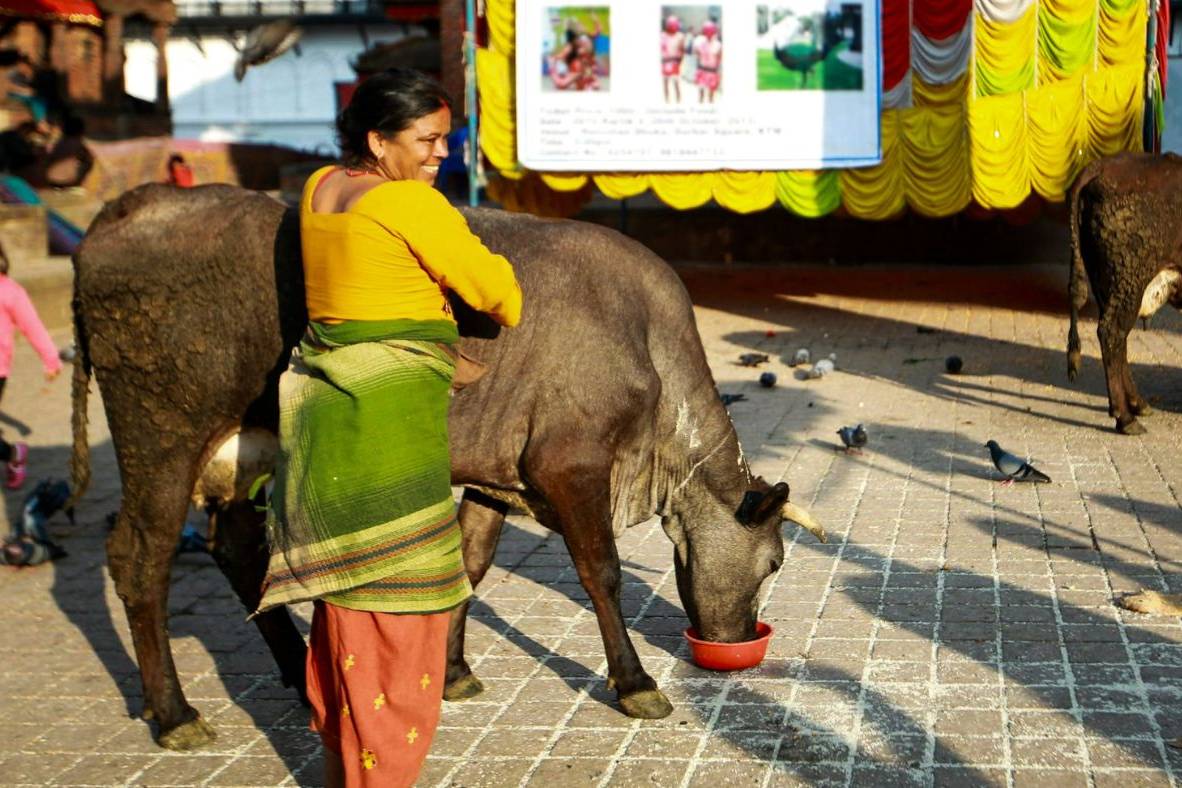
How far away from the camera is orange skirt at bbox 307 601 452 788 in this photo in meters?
3.90

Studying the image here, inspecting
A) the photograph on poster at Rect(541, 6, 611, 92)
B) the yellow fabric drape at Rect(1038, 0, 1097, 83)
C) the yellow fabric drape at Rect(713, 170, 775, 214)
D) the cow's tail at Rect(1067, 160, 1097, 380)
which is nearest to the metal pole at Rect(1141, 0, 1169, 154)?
the yellow fabric drape at Rect(1038, 0, 1097, 83)

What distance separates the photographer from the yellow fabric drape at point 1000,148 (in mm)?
14375

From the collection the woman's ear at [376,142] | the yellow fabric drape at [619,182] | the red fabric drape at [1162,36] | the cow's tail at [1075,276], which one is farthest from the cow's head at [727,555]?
the red fabric drape at [1162,36]

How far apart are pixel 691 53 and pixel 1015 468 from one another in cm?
861

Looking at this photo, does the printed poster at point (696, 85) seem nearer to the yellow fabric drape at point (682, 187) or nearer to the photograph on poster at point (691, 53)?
the photograph on poster at point (691, 53)

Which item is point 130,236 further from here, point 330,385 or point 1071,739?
point 1071,739

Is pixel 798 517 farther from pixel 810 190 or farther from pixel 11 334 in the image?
pixel 810 190

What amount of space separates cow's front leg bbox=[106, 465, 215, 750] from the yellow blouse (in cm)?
126

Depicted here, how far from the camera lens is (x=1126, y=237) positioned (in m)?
10.1

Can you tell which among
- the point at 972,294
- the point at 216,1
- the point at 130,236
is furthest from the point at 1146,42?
the point at 216,1

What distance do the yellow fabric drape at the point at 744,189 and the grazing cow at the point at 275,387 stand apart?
1046 cm

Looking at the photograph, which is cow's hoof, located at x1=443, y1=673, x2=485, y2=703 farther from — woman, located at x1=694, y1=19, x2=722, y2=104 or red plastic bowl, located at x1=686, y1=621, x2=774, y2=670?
woman, located at x1=694, y1=19, x2=722, y2=104

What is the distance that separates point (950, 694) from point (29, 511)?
5.01m

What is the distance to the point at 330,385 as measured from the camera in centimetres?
395
